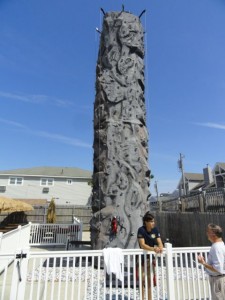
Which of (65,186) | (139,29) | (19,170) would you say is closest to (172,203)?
(139,29)

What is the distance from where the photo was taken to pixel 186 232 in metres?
10.0

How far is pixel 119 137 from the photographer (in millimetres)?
8766

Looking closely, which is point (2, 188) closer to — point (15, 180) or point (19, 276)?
point (15, 180)

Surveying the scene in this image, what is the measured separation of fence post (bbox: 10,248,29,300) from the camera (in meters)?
3.33

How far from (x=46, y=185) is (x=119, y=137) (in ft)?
72.7

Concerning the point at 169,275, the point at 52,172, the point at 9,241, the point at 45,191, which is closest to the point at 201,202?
the point at 169,275

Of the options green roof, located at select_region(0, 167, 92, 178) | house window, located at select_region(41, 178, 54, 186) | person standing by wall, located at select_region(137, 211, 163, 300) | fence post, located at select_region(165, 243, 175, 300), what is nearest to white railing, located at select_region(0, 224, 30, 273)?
person standing by wall, located at select_region(137, 211, 163, 300)

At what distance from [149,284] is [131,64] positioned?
7907 millimetres

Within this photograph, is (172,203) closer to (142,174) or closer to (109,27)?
(142,174)

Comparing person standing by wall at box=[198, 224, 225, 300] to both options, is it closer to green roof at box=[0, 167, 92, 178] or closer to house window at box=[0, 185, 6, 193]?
green roof at box=[0, 167, 92, 178]

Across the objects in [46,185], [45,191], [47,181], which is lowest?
[45,191]

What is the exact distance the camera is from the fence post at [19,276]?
333 centimetres

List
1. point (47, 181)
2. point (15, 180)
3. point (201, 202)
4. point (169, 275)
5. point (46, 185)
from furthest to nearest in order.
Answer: point (47, 181)
point (46, 185)
point (15, 180)
point (201, 202)
point (169, 275)

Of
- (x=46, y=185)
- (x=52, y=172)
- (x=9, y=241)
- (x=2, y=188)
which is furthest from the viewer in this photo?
(x=52, y=172)
